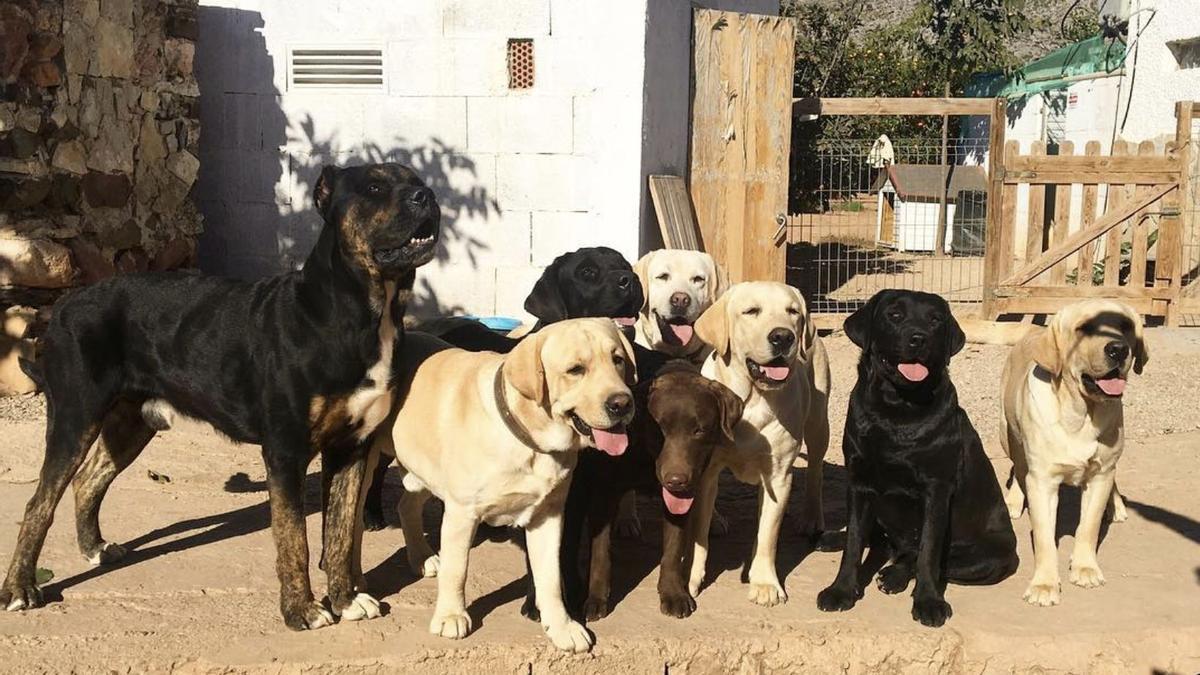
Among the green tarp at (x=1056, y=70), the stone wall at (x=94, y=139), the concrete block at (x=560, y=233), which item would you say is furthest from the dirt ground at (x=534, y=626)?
the green tarp at (x=1056, y=70)

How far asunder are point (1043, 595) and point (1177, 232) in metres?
8.10

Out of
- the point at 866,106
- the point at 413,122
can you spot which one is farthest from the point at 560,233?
the point at 866,106

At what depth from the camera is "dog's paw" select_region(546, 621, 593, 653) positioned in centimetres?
436

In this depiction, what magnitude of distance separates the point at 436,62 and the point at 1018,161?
5.80 metres

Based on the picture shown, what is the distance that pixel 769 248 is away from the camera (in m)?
10.7

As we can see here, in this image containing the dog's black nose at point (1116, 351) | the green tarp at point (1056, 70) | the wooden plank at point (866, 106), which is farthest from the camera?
the green tarp at point (1056, 70)

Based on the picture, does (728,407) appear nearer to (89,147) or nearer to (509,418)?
(509,418)

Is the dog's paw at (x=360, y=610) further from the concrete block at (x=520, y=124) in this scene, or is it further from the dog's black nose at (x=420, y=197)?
the concrete block at (x=520, y=124)

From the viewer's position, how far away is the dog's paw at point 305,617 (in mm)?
4496

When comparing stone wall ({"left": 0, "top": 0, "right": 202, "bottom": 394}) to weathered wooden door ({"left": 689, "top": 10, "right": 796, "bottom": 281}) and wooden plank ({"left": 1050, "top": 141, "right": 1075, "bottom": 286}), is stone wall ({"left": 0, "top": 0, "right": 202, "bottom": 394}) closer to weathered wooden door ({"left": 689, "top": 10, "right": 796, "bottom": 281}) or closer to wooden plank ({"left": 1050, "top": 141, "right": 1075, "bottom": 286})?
weathered wooden door ({"left": 689, "top": 10, "right": 796, "bottom": 281})

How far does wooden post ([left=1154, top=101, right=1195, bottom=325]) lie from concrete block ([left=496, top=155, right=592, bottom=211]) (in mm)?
6133

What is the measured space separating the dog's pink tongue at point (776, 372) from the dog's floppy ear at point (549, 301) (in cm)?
138

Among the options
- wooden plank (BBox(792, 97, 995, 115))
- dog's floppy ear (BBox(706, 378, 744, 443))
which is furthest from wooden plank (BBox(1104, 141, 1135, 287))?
dog's floppy ear (BBox(706, 378, 744, 443))

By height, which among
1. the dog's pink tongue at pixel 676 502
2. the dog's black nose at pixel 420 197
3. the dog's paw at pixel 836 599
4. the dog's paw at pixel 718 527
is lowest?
the dog's paw at pixel 718 527
